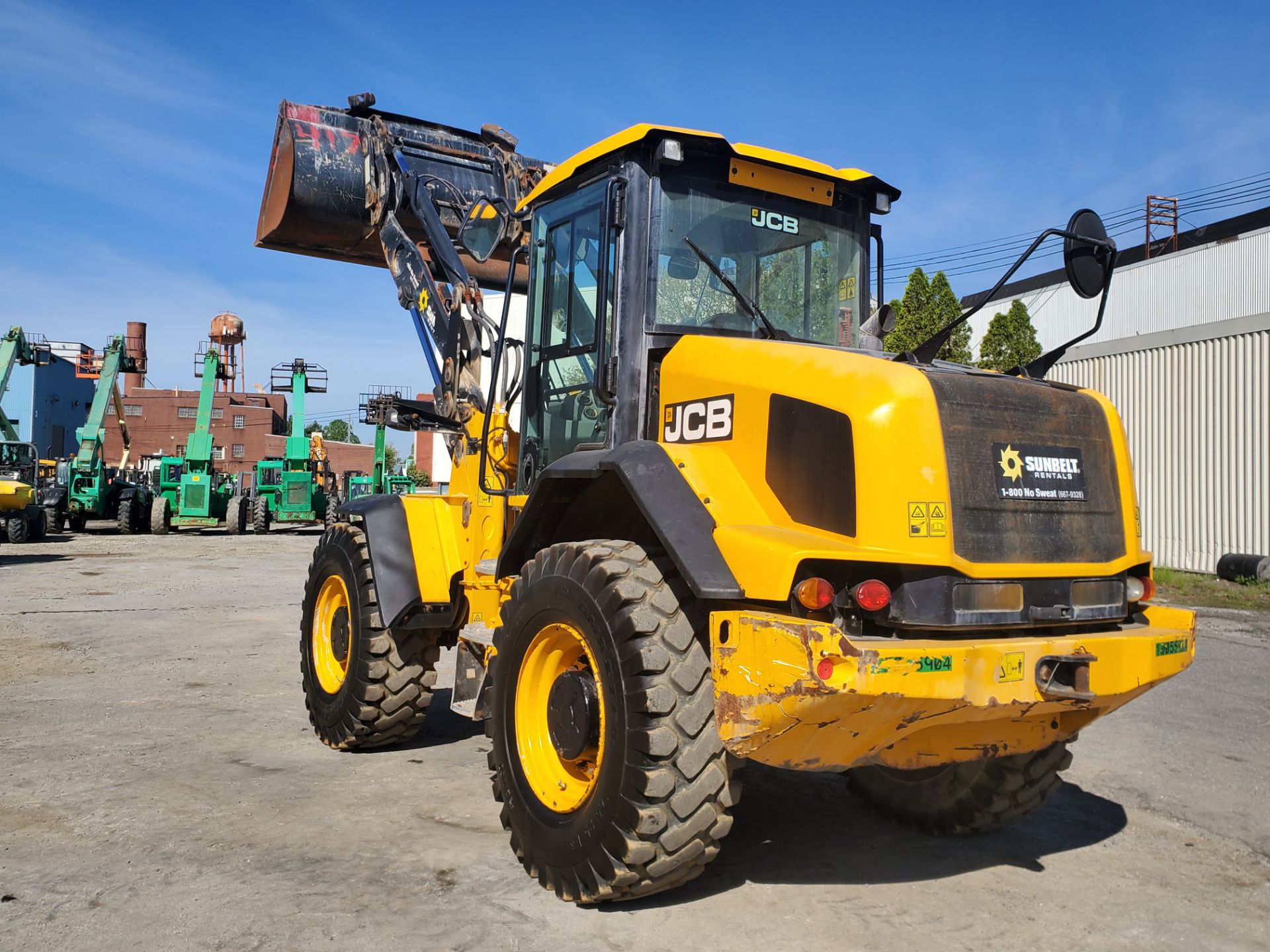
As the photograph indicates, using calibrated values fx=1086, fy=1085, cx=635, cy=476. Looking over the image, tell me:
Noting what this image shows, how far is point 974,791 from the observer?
4.70m

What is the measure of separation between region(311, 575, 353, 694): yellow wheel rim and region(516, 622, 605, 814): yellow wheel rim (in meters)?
2.21

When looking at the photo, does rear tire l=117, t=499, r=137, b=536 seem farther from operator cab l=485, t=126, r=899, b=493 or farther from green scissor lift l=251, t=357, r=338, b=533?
operator cab l=485, t=126, r=899, b=493

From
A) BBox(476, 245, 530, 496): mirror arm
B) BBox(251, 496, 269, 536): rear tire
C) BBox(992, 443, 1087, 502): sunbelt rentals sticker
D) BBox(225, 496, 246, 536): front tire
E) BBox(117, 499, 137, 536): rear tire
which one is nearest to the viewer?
BBox(992, 443, 1087, 502): sunbelt rentals sticker

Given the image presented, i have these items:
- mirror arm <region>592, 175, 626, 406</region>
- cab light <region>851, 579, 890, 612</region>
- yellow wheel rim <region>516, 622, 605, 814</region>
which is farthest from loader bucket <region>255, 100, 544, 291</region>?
cab light <region>851, 579, 890, 612</region>

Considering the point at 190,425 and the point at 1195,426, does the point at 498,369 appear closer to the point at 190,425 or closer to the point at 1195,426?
the point at 1195,426

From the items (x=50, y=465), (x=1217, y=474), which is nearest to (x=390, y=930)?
(x=1217, y=474)

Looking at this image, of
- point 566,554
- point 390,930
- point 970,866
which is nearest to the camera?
point 390,930

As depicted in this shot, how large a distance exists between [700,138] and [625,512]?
1.58 m

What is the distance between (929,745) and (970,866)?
2.77 ft

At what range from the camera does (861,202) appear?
16.9 ft

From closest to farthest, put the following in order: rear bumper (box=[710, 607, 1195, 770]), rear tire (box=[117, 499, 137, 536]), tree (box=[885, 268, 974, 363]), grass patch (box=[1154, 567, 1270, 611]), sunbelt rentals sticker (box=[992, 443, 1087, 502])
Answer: rear bumper (box=[710, 607, 1195, 770]), sunbelt rentals sticker (box=[992, 443, 1087, 502]), grass patch (box=[1154, 567, 1270, 611]), tree (box=[885, 268, 974, 363]), rear tire (box=[117, 499, 137, 536])

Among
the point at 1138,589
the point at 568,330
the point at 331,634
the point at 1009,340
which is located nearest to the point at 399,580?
the point at 331,634

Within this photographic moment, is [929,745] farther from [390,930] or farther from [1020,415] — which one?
[390,930]

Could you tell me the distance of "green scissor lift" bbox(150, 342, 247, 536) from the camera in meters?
27.9
